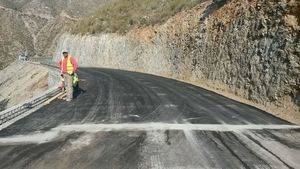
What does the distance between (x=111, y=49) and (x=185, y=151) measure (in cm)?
3975

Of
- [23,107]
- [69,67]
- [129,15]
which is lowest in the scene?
[23,107]

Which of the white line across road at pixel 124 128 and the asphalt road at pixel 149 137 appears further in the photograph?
the white line across road at pixel 124 128

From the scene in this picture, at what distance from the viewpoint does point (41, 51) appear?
15462cm

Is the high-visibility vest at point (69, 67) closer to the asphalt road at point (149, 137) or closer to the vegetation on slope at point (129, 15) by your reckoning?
the asphalt road at point (149, 137)

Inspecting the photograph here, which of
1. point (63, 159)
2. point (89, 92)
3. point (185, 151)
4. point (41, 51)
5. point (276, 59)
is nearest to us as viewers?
point (63, 159)

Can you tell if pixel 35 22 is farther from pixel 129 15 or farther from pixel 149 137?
pixel 149 137

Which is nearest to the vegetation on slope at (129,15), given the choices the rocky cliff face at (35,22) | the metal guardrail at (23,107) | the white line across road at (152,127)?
the metal guardrail at (23,107)

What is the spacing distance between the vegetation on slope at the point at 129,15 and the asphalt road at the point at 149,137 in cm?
2207

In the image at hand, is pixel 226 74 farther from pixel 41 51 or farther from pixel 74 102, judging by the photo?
pixel 41 51

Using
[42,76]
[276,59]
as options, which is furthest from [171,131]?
[42,76]

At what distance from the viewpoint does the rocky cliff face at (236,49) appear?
14.6 meters

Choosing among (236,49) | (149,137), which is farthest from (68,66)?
(236,49)

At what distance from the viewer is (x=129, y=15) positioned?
172ft

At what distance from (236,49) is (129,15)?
1329 inches
